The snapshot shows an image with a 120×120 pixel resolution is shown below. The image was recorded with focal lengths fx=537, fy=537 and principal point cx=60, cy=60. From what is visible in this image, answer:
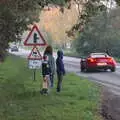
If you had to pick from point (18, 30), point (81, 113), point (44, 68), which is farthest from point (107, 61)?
point (81, 113)

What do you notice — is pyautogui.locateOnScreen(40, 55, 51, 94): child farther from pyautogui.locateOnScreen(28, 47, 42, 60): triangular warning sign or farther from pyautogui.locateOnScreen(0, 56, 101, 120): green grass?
pyautogui.locateOnScreen(28, 47, 42, 60): triangular warning sign

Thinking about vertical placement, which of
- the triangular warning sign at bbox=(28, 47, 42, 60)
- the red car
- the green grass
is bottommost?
the red car

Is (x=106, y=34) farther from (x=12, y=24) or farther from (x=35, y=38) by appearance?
(x=35, y=38)

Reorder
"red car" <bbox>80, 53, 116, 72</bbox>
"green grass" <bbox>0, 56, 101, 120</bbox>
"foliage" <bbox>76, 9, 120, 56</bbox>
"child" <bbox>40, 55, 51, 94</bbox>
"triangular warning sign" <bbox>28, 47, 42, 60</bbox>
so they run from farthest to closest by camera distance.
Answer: "foliage" <bbox>76, 9, 120, 56</bbox>, "red car" <bbox>80, 53, 116, 72</bbox>, "triangular warning sign" <bbox>28, 47, 42, 60</bbox>, "child" <bbox>40, 55, 51, 94</bbox>, "green grass" <bbox>0, 56, 101, 120</bbox>

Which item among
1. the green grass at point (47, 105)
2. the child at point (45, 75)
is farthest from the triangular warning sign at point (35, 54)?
the child at point (45, 75)

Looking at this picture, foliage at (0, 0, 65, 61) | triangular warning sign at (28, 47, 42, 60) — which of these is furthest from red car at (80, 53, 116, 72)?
triangular warning sign at (28, 47, 42, 60)

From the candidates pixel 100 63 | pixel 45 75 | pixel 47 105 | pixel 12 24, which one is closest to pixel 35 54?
pixel 45 75

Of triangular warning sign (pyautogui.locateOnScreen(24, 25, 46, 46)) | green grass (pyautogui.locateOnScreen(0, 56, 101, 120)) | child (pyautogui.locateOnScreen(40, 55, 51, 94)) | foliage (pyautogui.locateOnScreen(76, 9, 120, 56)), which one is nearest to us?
green grass (pyautogui.locateOnScreen(0, 56, 101, 120))

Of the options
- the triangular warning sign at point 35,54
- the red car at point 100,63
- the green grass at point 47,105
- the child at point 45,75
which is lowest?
the red car at point 100,63

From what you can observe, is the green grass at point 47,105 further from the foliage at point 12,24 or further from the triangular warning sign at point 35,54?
the foliage at point 12,24

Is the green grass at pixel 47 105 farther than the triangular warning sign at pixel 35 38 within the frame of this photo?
No

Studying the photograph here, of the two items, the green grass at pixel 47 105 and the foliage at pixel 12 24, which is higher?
the foliage at pixel 12 24

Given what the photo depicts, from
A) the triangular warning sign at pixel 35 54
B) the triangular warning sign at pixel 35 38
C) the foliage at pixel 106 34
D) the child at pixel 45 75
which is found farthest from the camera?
the foliage at pixel 106 34

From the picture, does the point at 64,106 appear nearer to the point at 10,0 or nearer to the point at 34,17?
the point at 10,0
